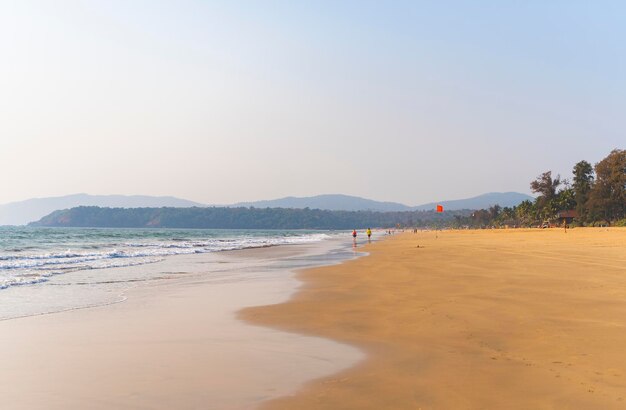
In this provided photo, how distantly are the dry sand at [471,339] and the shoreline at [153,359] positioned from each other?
597 millimetres

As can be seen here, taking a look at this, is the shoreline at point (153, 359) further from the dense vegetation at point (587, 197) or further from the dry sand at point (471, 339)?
the dense vegetation at point (587, 197)

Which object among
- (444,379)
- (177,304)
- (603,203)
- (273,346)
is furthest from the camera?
(603,203)

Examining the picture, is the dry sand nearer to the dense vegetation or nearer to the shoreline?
the shoreline

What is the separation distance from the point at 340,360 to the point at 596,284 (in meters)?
Result: 9.94

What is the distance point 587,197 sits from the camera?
94250mm

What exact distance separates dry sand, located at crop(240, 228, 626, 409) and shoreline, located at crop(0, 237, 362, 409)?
0.60 meters

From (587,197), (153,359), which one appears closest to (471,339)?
(153,359)

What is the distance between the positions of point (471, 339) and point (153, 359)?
16.0 ft

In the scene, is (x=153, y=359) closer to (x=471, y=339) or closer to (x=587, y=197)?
(x=471, y=339)

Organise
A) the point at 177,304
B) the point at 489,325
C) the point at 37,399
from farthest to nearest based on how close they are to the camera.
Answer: the point at 177,304, the point at 489,325, the point at 37,399

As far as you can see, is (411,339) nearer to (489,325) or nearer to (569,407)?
(489,325)

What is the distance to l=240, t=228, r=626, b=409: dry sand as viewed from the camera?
18.5 feet

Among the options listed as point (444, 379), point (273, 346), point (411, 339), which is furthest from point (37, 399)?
point (411, 339)

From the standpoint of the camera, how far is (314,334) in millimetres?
9398
